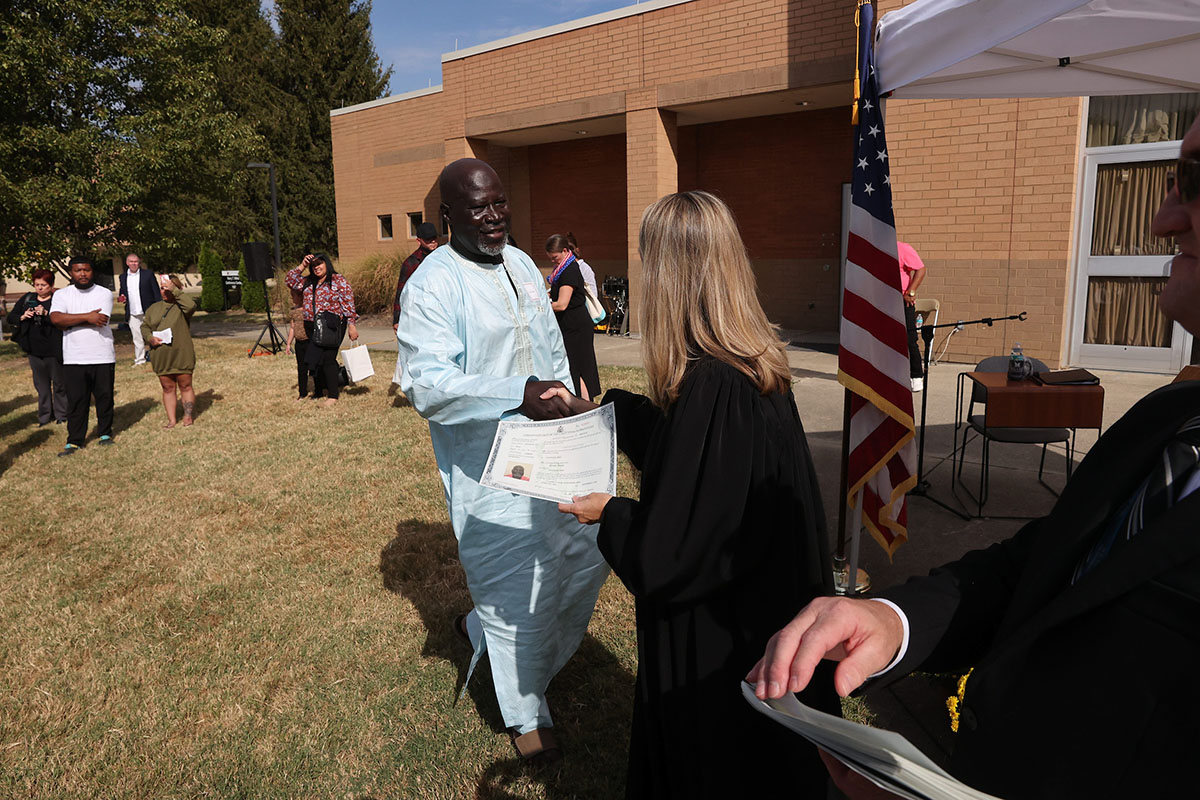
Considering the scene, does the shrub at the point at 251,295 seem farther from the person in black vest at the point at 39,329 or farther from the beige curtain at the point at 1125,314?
the beige curtain at the point at 1125,314

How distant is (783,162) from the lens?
16703 mm

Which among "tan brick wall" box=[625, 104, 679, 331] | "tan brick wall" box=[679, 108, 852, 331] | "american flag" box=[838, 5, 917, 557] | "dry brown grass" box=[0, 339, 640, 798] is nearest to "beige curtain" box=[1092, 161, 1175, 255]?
"tan brick wall" box=[679, 108, 852, 331]

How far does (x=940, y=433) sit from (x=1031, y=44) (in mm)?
3791

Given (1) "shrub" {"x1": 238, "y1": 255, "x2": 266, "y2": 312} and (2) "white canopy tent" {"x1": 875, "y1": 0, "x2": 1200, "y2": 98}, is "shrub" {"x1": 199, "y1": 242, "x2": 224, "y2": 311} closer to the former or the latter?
(1) "shrub" {"x1": 238, "y1": 255, "x2": 266, "y2": 312}

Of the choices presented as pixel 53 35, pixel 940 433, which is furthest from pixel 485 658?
pixel 53 35

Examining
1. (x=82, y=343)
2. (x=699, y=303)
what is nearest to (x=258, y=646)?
(x=699, y=303)

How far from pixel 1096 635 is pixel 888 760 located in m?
0.31

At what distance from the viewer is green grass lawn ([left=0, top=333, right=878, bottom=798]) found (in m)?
3.09

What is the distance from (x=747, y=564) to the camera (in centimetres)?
185

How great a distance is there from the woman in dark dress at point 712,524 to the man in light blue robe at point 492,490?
0.97m

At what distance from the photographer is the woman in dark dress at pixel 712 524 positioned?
181 cm

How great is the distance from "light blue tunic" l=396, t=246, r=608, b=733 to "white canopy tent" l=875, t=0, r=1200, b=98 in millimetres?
2265

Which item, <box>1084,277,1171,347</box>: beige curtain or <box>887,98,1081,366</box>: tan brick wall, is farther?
<box>887,98,1081,366</box>: tan brick wall

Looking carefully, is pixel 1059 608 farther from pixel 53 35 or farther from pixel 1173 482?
pixel 53 35
